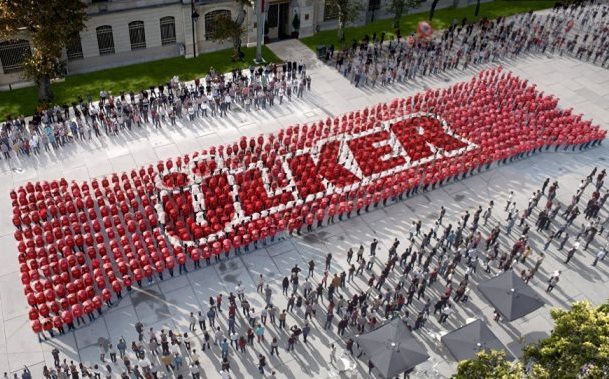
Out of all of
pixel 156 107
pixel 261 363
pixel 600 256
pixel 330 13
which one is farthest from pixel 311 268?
pixel 330 13

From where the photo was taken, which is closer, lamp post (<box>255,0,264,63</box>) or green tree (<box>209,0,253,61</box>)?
lamp post (<box>255,0,264,63</box>)

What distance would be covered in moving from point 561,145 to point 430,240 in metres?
15.1

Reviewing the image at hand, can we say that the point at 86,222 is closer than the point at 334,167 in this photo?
Yes

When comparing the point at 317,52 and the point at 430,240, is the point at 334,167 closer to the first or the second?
the point at 430,240

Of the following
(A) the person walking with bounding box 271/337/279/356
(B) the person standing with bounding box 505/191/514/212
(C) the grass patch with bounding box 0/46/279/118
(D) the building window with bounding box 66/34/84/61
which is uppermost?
(D) the building window with bounding box 66/34/84/61

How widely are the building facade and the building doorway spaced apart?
86 mm

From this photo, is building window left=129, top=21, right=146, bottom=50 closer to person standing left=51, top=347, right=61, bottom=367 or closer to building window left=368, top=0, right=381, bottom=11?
building window left=368, top=0, right=381, bottom=11

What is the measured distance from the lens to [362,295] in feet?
85.3

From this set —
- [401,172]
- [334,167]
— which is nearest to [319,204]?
[334,167]

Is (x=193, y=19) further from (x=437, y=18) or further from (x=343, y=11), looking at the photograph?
(x=437, y=18)

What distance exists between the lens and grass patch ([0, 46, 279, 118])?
4034cm

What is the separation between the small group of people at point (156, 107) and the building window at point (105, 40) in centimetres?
533

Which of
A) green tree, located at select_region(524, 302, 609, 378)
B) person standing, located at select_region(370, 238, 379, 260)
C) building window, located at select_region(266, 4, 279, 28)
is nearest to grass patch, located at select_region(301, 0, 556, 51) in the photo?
building window, located at select_region(266, 4, 279, 28)

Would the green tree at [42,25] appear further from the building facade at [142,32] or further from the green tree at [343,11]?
the green tree at [343,11]
